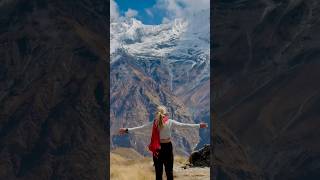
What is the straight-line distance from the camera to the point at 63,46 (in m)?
11.8

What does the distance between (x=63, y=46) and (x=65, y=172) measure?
2550mm

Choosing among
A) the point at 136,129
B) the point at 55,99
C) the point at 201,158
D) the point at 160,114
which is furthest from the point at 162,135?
the point at 201,158

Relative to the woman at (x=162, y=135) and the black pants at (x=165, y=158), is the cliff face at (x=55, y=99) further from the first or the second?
the black pants at (x=165, y=158)
